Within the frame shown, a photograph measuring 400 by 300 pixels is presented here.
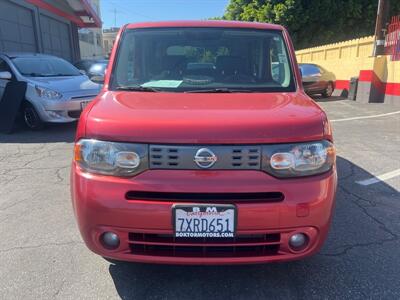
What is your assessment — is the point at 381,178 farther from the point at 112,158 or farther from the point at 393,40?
the point at 393,40

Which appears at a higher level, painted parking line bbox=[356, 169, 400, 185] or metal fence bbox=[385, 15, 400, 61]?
metal fence bbox=[385, 15, 400, 61]

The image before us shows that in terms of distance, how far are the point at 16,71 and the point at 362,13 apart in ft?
73.2

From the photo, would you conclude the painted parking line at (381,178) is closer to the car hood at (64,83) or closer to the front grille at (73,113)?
the front grille at (73,113)

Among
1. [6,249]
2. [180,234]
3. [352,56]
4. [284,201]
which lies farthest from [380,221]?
[352,56]

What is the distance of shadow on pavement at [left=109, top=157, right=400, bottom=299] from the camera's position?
258 cm

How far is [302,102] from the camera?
2.80 meters

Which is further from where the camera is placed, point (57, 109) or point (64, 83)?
point (64, 83)

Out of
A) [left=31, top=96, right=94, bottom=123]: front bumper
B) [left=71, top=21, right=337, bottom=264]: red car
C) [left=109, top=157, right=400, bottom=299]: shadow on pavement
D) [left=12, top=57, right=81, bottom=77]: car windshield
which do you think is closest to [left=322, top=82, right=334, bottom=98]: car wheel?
[left=12, top=57, right=81, bottom=77]: car windshield

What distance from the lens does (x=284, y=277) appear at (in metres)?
2.76

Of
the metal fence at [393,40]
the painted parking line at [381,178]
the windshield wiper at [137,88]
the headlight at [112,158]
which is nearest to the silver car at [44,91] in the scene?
the windshield wiper at [137,88]

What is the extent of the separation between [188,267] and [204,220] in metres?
0.79

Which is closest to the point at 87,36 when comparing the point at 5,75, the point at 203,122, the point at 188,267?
the point at 5,75

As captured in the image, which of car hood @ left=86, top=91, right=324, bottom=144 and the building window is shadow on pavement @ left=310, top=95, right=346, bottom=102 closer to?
car hood @ left=86, top=91, right=324, bottom=144

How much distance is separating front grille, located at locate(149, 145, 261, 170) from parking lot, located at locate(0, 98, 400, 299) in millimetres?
929
